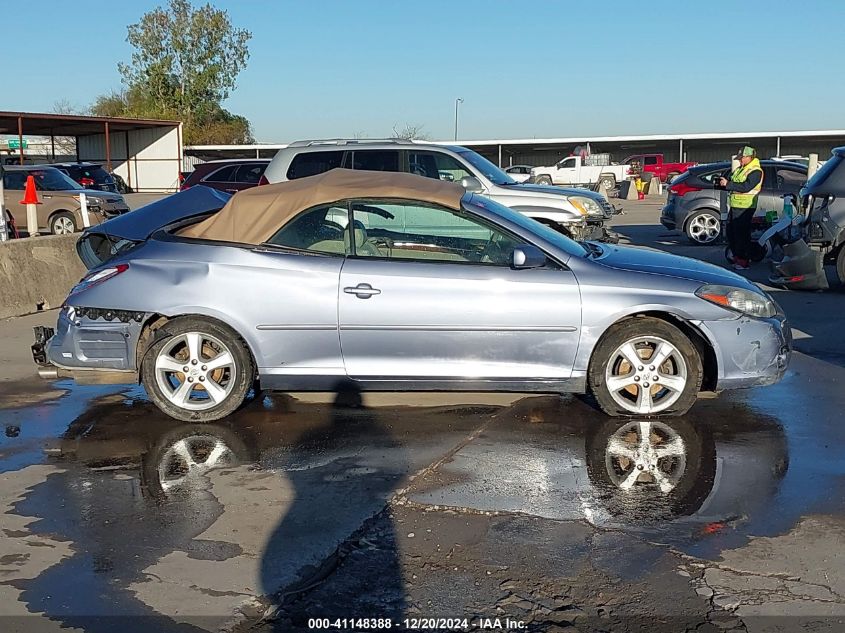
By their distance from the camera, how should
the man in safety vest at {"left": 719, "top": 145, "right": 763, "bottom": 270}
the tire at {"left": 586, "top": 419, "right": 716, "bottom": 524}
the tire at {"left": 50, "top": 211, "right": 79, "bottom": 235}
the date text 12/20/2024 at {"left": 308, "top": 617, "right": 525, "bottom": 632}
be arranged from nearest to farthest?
1. the date text 12/20/2024 at {"left": 308, "top": 617, "right": 525, "bottom": 632}
2. the tire at {"left": 586, "top": 419, "right": 716, "bottom": 524}
3. the man in safety vest at {"left": 719, "top": 145, "right": 763, "bottom": 270}
4. the tire at {"left": 50, "top": 211, "right": 79, "bottom": 235}

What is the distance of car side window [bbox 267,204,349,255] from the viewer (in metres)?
6.40

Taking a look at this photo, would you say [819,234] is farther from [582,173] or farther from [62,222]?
[582,173]

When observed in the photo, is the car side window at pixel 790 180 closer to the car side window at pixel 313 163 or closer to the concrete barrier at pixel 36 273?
the car side window at pixel 313 163

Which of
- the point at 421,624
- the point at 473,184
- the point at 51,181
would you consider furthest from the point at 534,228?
the point at 51,181

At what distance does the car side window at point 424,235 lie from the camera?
627cm

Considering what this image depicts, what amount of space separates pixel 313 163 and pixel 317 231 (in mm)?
6634

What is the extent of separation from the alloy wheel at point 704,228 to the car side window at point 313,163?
803 cm

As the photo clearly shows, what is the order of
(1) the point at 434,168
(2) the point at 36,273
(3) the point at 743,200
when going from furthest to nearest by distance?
1. (3) the point at 743,200
2. (1) the point at 434,168
3. (2) the point at 36,273

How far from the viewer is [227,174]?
63.4 feet

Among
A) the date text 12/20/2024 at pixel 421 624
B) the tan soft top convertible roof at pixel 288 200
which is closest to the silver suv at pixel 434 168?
the tan soft top convertible roof at pixel 288 200

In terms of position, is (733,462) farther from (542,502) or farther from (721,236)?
(721,236)

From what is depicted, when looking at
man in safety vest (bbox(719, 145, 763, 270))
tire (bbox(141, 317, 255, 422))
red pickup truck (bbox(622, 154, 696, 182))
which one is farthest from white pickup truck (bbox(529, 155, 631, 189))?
tire (bbox(141, 317, 255, 422))

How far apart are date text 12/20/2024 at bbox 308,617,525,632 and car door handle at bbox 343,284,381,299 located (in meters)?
2.87

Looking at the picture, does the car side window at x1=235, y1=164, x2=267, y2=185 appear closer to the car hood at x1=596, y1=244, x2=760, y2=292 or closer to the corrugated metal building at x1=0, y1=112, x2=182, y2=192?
the car hood at x1=596, y1=244, x2=760, y2=292
